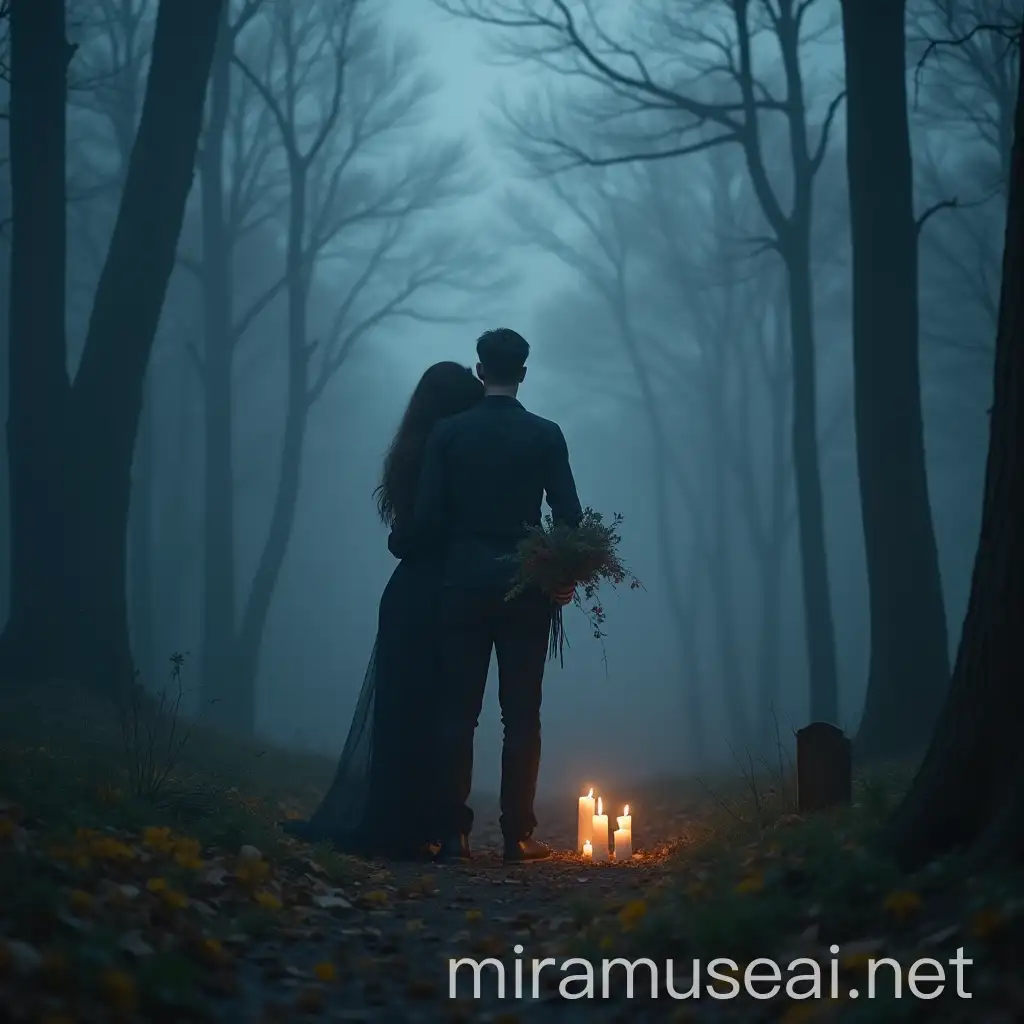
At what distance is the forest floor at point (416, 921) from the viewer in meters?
2.72

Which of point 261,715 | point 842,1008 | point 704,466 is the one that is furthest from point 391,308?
point 842,1008

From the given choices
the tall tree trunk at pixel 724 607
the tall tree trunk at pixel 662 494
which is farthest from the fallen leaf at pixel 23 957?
the tall tree trunk at pixel 662 494

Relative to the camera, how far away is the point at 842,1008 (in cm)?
268

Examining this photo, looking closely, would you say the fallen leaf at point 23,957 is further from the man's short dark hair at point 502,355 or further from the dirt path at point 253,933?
the man's short dark hair at point 502,355

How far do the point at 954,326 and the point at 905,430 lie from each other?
14.2 meters

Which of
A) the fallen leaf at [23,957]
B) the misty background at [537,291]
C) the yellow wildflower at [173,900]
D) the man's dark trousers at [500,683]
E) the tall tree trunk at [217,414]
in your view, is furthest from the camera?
the misty background at [537,291]

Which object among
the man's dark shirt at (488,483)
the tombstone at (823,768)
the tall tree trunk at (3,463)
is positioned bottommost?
the tombstone at (823,768)

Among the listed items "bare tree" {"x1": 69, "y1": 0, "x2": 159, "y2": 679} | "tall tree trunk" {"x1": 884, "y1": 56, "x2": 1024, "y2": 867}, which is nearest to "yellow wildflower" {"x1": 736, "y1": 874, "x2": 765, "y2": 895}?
"tall tree trunk" {"x1": 884, "y1": 56, "x2": 1024, "y2": 867}

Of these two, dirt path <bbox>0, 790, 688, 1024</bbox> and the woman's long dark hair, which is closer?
dirt path <bbox>0, 790, 688, 1024</bbox>

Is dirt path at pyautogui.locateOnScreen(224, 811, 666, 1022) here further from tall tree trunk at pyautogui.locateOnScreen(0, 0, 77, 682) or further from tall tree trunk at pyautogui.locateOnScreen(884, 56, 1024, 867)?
tall tree trunk at pyautogui.locateOnScreen(0, 0, 77, 682)

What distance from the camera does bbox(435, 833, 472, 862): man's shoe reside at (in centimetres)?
593

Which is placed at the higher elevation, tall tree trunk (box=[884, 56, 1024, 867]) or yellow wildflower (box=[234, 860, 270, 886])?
tall tree trunk (box=[884, 56, 1024, 867])

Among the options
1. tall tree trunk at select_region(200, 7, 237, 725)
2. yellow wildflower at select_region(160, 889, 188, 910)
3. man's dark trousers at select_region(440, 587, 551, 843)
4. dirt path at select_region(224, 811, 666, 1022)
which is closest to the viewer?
dirt path at select_region(224, 811, 666, 1022)

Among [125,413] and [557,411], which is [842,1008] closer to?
[125,413]
